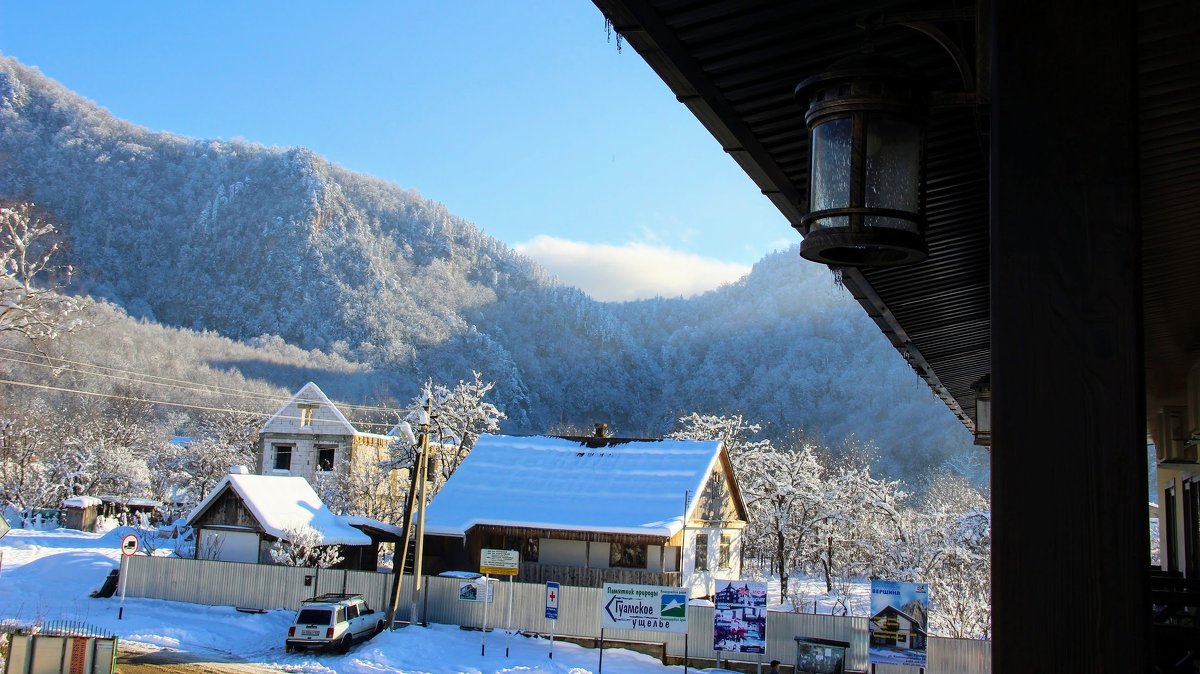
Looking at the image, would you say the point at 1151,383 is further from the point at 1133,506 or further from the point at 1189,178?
the point at 1133,506

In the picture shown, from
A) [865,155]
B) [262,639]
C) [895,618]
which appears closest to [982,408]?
[895,618]

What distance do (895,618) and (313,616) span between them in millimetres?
14791

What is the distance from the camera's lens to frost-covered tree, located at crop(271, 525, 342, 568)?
32938 millimetres

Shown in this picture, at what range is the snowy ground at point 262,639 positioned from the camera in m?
24.1

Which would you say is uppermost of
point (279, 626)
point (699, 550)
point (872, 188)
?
point (872, 188)

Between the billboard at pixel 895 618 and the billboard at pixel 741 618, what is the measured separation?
2.98 m

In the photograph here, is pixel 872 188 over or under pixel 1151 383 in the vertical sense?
under

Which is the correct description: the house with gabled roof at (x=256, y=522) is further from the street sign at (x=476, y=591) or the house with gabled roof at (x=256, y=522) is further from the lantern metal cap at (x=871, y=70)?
the lantern metal cap at (x=871, y=70)

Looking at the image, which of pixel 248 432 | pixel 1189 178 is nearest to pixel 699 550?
pixel 1189 178

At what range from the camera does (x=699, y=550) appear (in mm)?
36188

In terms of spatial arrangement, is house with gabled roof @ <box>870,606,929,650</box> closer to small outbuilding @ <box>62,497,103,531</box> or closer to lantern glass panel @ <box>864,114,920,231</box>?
lantern glass panel @ <box>864,114,920,231</box>

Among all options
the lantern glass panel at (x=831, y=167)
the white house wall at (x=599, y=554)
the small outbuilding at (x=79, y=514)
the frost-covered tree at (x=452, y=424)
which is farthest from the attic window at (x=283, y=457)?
the lantern glass panel at (x=831, y=167)

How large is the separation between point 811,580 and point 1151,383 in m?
36.6

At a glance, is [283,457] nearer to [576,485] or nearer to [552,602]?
[576,485]
